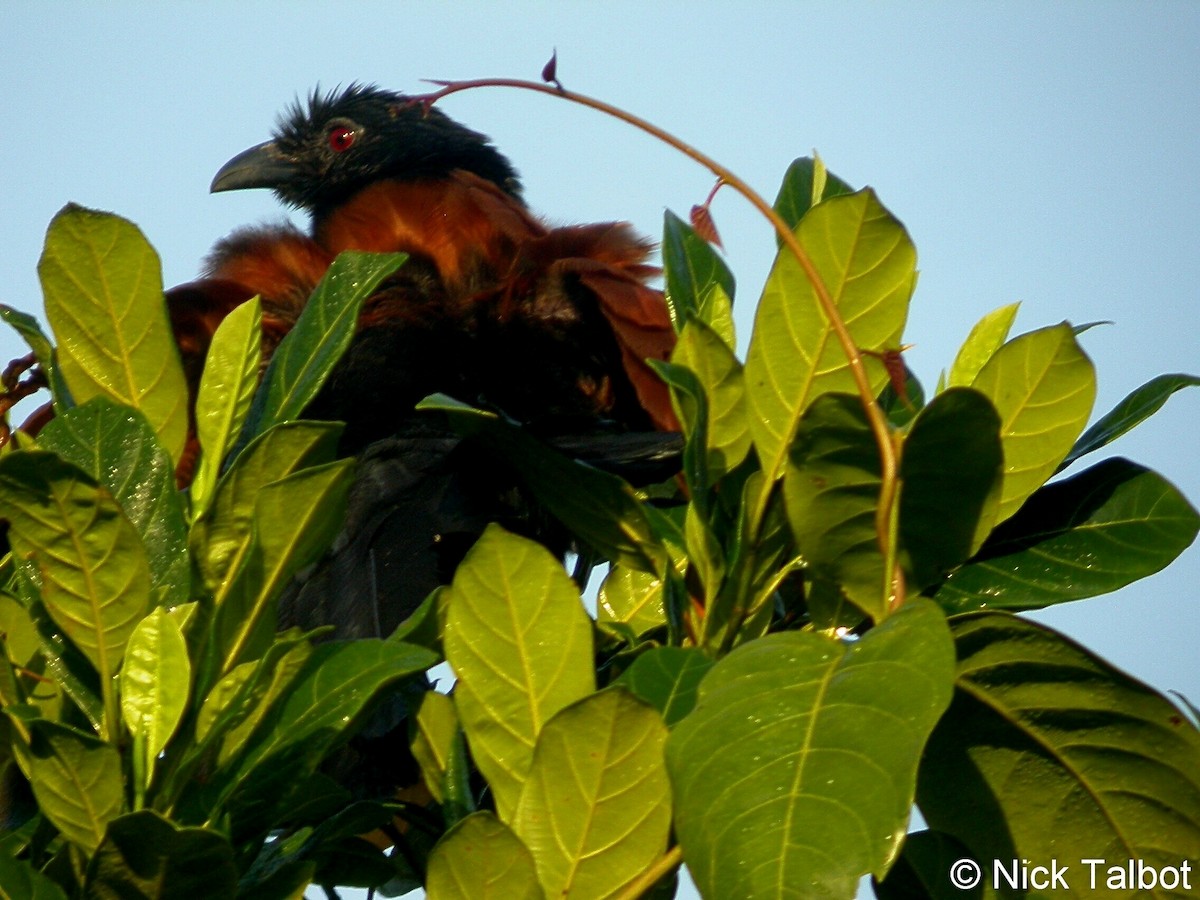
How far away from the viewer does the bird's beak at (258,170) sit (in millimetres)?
4285

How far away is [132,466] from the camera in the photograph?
1049 mm

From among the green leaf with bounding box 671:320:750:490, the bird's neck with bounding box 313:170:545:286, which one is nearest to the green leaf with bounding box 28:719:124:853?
the green leaf with bounding box 671:320:750:490

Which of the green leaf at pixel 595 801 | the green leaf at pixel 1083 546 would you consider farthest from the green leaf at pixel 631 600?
the green leaf at pixel 595 801

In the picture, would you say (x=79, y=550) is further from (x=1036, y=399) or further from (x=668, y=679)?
(x=1036, y=399)

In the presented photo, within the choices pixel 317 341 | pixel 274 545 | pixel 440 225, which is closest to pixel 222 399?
pixel 317 341

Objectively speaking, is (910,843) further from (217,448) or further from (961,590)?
(217,448)

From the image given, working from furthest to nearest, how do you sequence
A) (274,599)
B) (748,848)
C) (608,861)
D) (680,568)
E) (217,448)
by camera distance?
(680,568) → (217,448) → (274,599) → (608,861) → (748,848)

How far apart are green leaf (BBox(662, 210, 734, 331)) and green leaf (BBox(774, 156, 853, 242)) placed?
9 centimetres

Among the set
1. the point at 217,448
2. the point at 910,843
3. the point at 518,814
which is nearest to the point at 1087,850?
the point at 910,843

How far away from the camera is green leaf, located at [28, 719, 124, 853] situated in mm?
892

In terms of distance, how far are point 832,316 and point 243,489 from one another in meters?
0.46

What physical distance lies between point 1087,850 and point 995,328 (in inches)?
19.2

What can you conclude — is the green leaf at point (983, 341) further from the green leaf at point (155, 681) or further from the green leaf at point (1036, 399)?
the green leaf at point (155, 681)

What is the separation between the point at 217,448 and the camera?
1.13 metres
